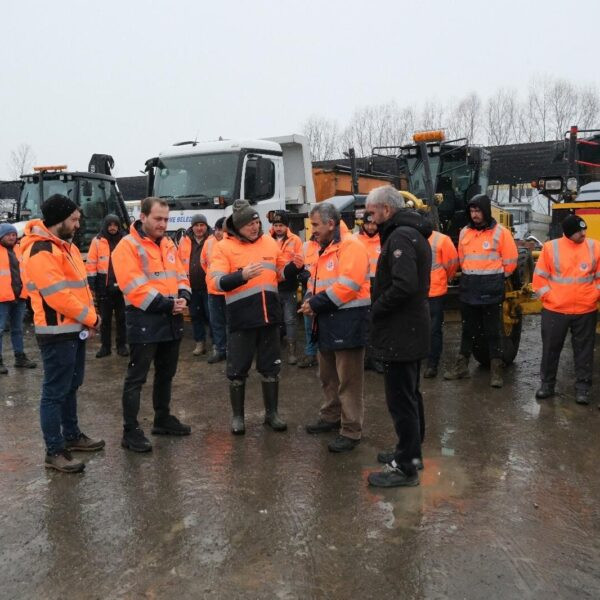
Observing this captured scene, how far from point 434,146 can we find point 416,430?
6.75m

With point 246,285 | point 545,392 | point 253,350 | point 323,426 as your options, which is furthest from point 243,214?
point 545,392

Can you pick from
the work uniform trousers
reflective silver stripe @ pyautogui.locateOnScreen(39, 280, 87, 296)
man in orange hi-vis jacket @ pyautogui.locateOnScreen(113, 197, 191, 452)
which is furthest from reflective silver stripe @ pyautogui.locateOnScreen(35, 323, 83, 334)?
the work uniform trousers

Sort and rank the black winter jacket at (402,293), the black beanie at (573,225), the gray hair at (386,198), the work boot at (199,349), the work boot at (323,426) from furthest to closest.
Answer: the work boot at (199,349)
the black beanie at (573,225)
the work boot at (323,426)
the gray hair at (386,198)
the black winter jacket at (402,293)

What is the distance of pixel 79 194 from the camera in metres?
10.9

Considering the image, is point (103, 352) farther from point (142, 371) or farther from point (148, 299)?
point (148, 299)

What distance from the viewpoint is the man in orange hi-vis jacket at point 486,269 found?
19.4ft

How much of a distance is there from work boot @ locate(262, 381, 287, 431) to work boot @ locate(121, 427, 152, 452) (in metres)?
1.00

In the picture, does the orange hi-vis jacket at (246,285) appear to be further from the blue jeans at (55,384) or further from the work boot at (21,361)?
the work boot at (21,361)

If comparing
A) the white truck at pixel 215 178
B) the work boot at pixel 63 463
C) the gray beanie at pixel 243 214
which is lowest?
the work boot at pixel 63 463

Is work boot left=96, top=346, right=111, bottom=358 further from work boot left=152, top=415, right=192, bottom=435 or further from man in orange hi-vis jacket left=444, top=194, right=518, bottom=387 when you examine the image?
man in orange hi-vis jacket left=444, top=194, right=518, bottom=387

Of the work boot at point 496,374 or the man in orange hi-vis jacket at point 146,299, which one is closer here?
the man in orange hi-vis jacket at point 146,299

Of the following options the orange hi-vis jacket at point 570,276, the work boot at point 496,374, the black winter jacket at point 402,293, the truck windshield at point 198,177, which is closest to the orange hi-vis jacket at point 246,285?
the black winter jacket at point 402,293

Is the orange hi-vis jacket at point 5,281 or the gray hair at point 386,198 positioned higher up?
the gray hair at point 386,198

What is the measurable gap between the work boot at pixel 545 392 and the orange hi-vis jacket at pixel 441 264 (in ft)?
4.35
